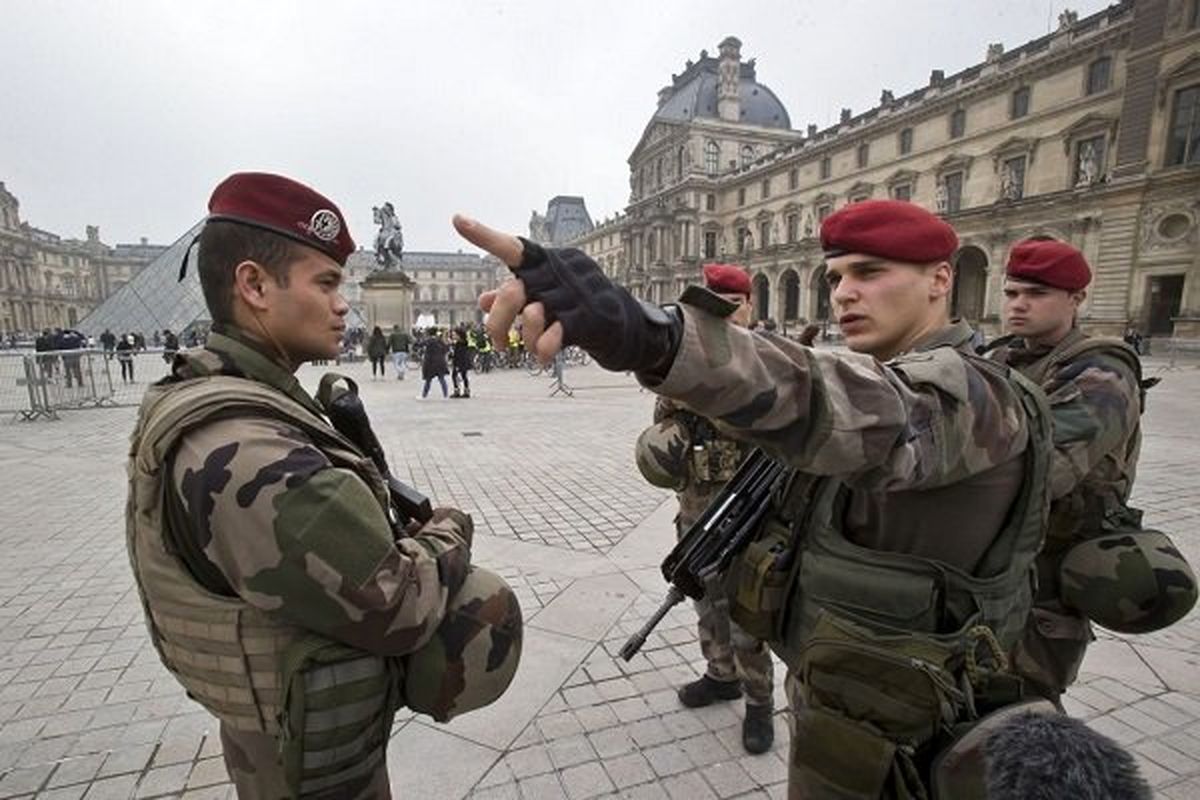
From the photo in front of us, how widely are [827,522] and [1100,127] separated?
4143 centimetres

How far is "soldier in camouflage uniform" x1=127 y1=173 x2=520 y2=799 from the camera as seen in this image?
1197mm

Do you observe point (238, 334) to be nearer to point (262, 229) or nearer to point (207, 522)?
point (262, 229)

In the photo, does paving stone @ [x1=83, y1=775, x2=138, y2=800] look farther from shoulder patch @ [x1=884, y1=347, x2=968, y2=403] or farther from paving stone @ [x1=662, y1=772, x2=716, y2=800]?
shoulder patch @ [x1=884, y1=347, x2=968, y2=403]

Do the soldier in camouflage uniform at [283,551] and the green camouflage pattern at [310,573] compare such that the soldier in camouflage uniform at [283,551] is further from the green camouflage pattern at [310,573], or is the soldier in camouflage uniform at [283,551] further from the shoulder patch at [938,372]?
the shoulder patch at [938,372]

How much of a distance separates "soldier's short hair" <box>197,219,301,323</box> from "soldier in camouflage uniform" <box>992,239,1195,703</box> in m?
2.27

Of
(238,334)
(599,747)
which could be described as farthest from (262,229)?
(599,747)

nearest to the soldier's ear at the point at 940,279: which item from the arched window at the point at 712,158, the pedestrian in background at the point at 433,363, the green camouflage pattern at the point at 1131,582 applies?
the green camouflage pattern at the point at 1131,582

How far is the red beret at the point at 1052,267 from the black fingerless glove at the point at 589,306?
2.27 metres

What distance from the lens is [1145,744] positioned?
2.64 m

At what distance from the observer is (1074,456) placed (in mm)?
1887

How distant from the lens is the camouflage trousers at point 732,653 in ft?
8.75

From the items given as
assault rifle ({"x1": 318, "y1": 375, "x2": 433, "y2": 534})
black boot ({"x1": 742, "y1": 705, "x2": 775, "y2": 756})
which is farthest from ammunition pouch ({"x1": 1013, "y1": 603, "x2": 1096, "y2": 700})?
assault rifle ({"x1": 318, "y1": 375, "x2": 433, "y2": 534})

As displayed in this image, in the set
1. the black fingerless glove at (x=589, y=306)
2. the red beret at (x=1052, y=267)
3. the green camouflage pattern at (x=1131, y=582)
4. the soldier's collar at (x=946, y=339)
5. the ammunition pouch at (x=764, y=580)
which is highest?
the red beret at (x=1052, y=267)

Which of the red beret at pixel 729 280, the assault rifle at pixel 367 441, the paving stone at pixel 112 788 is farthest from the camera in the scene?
the red beret at pixel 729 280
